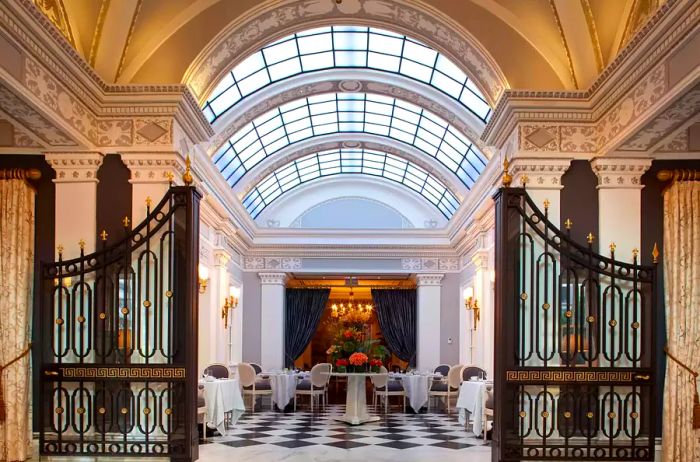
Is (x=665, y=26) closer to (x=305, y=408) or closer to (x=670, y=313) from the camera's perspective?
(x=670, y=313)

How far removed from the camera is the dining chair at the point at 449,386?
592 inches

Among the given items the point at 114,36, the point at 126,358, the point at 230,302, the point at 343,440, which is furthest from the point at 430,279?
the point at 126,358

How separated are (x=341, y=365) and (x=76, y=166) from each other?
22.5 feet

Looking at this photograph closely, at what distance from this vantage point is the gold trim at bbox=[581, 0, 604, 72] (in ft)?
26.1

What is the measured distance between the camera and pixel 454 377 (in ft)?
49.6

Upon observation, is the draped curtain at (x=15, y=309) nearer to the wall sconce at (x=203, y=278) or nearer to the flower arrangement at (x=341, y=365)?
the wall sconce at (x=203, y=278)

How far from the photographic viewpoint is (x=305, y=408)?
16797mm

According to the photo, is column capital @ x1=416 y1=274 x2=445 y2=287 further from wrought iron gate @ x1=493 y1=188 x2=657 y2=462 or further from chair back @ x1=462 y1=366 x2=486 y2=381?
wrought iron gate @ x1=493 y1=188 x2=657 y2=462

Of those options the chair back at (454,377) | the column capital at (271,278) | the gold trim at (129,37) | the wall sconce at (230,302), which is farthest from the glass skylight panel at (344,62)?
the column capital at (271,278)

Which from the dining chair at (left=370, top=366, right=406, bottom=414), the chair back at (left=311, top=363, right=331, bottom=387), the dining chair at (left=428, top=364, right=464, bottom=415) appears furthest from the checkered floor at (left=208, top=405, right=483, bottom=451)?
the chair back at (left=311, top=363, right=331, bottom=387)

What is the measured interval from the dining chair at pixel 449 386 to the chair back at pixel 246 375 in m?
3.47

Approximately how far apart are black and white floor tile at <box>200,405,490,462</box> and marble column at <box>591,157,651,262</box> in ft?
10.4

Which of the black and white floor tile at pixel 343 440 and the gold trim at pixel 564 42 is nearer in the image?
the gold trim at pixel 564 42

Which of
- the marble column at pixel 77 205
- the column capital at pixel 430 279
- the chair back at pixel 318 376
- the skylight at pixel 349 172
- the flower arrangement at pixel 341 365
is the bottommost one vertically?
the chair back at pixel 318 376
